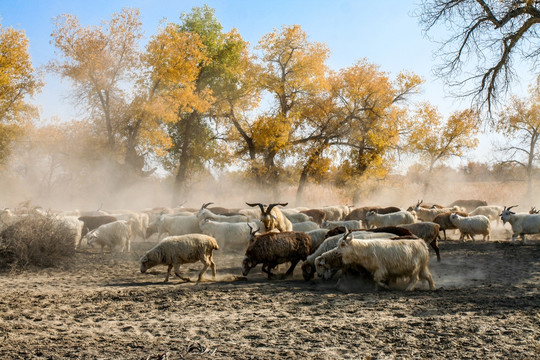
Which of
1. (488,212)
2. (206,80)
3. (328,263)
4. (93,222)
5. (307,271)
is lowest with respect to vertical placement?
(307,271)

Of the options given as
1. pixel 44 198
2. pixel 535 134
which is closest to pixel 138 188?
pixel 44 198

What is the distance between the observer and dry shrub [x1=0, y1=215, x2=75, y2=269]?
11.1m

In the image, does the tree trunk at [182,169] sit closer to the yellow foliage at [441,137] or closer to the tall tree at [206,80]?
the tall tree at [206,80]

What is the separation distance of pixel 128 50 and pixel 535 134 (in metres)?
26.2

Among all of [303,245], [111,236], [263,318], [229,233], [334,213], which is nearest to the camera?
[263,318]

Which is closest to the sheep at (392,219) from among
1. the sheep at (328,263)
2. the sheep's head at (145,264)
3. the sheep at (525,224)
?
the sheep at (525,224)

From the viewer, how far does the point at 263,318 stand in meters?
6.43

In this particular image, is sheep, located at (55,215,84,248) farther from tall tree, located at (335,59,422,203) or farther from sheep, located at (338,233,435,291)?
tall tree, located at (335,59,422,203)

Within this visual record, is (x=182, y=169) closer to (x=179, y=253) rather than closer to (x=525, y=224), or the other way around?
(x=525, y=224)

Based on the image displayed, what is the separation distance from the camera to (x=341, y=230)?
1120 centimetres

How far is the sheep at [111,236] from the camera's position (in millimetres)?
13938

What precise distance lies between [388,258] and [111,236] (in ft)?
28.9

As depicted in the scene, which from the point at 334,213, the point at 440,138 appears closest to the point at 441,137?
the point at 440,138

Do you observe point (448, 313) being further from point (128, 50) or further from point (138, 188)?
point (138, 188)
